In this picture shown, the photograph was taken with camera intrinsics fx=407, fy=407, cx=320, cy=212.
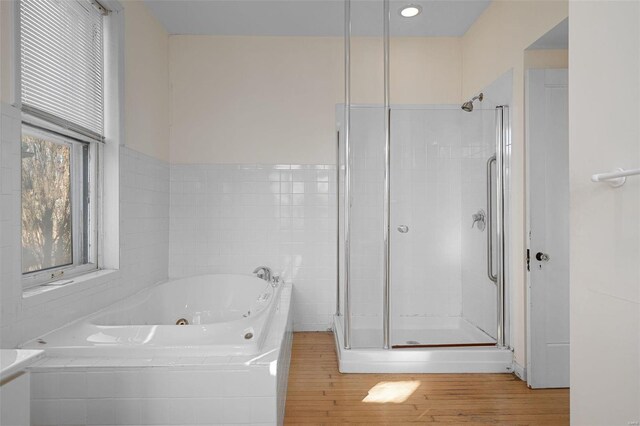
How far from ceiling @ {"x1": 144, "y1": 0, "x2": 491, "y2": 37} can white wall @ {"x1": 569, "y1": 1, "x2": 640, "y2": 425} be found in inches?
94.5

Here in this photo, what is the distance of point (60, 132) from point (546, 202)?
2899 millimetres

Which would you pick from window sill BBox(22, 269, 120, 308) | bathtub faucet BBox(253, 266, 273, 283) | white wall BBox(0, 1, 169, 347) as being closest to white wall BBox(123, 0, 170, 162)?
white wall BBox(0, 1, 169, 347)

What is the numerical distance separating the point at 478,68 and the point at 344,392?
269cm

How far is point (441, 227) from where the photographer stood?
9.86ft

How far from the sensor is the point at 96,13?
99.8 inches

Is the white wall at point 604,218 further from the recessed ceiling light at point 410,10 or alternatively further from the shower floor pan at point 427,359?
the recessed ceiling light at point 410,10

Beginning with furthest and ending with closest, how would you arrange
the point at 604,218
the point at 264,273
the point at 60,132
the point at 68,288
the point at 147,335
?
the point at 264,273 → the point at 60,132 → the point at 68,288 → the point at 147,335 → the point at 604,218

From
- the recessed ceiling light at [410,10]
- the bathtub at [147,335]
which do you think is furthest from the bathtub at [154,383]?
the recessed ceiling light at [410,10]

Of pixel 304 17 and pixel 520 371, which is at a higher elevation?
pixel 304 17

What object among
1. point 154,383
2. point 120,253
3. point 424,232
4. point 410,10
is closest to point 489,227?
point 424,232

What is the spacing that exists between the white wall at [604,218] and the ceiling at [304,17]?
240 centimetres

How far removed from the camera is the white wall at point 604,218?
0.93 m

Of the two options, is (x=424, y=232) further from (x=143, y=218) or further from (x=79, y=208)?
(x=79, y=208)

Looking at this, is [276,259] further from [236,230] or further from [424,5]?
[424,5]
